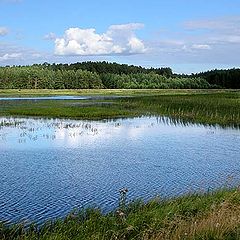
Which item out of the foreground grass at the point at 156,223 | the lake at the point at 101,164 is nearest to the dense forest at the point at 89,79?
the lake at the point at 101,164

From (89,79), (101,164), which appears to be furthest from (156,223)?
(89,79)

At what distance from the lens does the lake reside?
558 inches

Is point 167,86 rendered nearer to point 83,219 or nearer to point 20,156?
point 20,156

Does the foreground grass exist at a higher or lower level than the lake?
higher

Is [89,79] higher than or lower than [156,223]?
higher

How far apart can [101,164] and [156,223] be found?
10.6 m

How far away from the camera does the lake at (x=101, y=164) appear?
14.2 meters

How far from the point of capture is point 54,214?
12.5 metres

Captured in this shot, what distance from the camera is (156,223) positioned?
10.0 metres

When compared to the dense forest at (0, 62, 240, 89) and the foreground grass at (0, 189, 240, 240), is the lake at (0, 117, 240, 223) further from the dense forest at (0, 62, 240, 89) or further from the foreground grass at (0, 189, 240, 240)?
the dense forest at (0, 62, 240, 89)

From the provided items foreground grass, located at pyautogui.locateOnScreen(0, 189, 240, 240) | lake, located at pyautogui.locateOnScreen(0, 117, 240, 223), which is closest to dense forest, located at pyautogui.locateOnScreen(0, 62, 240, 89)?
lake, located at pyautogui.locateOnScreen(0, 117, 240, 223)

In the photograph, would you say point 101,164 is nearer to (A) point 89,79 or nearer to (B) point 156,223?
(B) point 156,223

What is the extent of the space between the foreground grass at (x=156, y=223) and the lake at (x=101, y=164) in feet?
5.22

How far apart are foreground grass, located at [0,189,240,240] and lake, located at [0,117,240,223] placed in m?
1.59
